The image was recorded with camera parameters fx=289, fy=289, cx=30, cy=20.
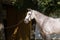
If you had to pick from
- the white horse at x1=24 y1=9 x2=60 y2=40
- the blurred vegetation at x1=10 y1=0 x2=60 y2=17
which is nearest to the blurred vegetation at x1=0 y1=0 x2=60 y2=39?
the blurred vegetation at x1=10 y1=0 x2=60 y2=17

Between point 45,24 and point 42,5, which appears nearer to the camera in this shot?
point 45,24

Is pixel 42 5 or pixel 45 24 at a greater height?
pixel 45 24

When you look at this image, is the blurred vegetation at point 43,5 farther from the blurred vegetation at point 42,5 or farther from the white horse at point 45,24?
the white horse at point 45,24

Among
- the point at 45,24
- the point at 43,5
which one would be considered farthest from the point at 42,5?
the point at 45,24

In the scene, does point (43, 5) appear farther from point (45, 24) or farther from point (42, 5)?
point (45, 24)

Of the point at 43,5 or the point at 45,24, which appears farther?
the point at 43,5

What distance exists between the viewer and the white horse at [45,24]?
6.69 m

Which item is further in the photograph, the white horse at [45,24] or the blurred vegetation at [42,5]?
the blurred vegetation at [42,5]

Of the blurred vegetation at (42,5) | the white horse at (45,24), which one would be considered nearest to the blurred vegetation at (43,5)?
the blurred vegetation at (42,5)

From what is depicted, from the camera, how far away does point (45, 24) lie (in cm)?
681

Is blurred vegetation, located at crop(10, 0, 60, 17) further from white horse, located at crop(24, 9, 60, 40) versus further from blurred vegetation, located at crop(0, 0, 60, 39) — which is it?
white horse, located at crop(24, 9, 60, 40)

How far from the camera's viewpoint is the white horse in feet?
22.0

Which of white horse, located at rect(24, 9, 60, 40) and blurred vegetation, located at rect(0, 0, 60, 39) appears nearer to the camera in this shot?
white horse, located at rect(24, 9, 60, 40)

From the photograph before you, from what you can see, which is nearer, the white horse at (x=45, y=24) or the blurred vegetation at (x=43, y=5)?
the white horse at (x=45, y=24)
